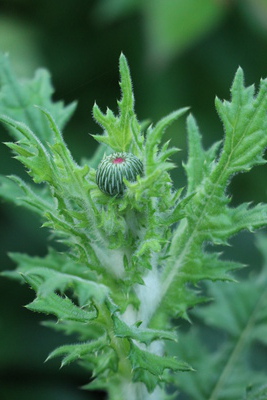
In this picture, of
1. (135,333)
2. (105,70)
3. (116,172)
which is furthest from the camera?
(105,70)

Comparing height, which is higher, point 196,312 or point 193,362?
point 196,312

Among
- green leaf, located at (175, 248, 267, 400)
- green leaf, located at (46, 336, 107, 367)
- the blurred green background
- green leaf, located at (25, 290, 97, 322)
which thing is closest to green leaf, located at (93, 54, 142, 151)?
green leaf, located at (25, 290, 97, 322)

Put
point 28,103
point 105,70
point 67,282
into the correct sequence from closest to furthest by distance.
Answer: point 67,282 → point 28,103 → point 105,70

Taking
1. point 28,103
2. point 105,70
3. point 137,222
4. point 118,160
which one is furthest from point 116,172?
point 105,70

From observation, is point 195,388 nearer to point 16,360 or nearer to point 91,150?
point 16,360

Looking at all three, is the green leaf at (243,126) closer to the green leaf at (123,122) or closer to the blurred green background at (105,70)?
the green leaf at (123,122)

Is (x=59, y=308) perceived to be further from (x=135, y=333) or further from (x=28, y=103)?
(x=28, y=103)

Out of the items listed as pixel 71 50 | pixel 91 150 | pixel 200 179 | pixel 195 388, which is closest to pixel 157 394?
pixel 195 388

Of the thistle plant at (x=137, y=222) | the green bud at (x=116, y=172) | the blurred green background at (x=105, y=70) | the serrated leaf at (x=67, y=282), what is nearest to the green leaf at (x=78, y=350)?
the thistle plant at (x=137, y=222)
